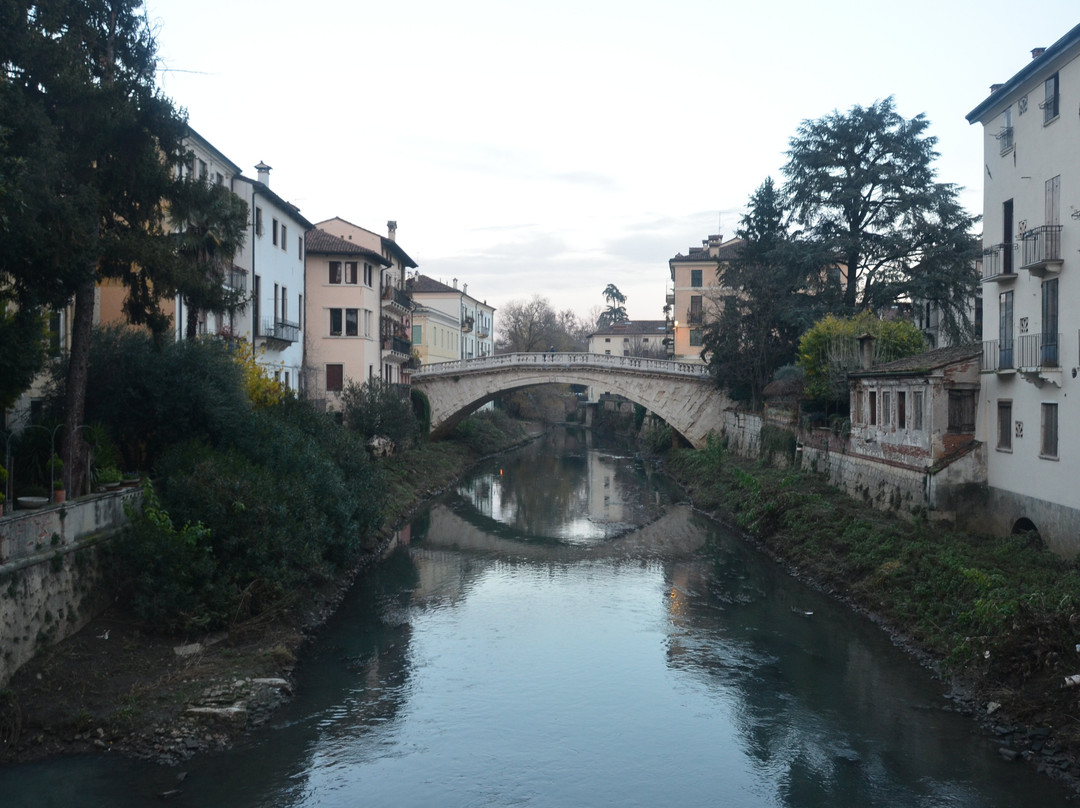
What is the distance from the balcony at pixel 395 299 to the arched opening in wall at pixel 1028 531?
29.5 metres

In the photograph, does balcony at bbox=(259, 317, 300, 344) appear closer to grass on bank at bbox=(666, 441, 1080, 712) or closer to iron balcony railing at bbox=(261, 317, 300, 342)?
iron balcony railing at bbox=(261, 317, 300, 342)

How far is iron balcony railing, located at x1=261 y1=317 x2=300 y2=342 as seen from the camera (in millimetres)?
31469

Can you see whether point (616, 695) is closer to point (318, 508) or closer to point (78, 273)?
point (318, 508)

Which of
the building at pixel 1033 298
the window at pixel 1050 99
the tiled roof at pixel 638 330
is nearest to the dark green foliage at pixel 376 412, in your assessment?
the building at pixel 1033 298

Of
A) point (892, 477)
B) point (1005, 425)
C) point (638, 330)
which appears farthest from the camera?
point (638, 330)

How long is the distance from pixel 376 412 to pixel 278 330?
14.8 ft

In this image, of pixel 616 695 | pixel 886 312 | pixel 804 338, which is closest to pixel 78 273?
pixel 616 695

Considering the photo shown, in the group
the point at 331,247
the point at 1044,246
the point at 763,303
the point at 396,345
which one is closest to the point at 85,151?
the point at 1044,246

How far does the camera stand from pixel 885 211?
1346 inches

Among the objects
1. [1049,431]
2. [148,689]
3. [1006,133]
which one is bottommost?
[148,689]

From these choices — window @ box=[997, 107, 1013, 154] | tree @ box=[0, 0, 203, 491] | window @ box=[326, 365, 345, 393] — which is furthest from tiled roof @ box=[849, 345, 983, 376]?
window @ box=[326, 365, 345, 393]

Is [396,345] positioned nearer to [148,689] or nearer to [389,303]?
[389,303]

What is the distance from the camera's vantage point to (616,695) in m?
14.9

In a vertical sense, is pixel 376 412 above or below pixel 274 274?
below
